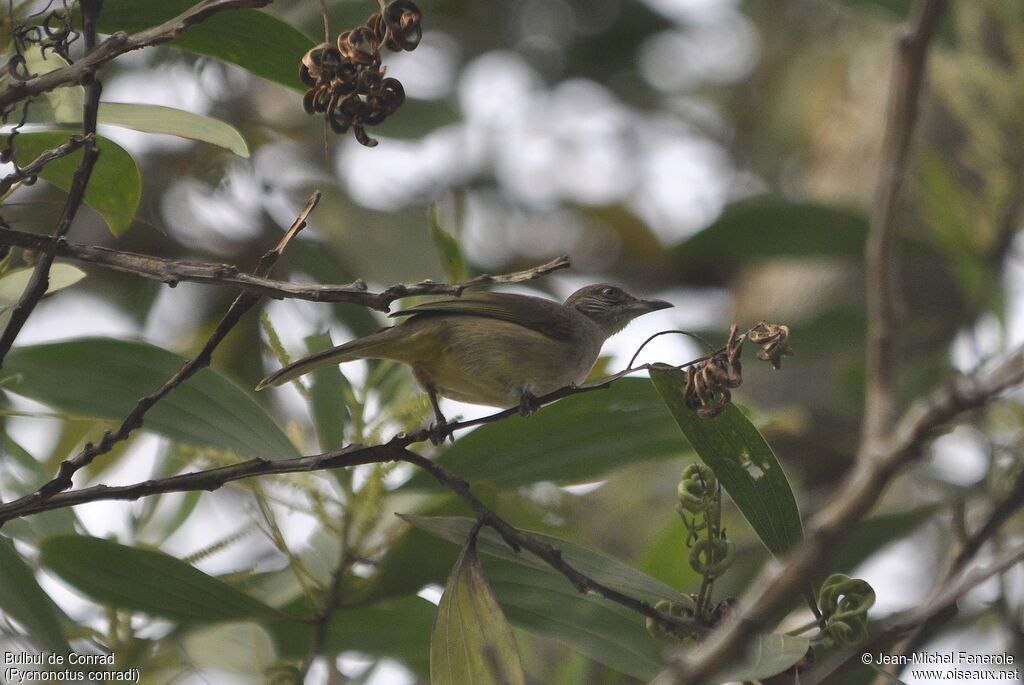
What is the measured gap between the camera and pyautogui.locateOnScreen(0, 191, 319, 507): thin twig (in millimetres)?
2229

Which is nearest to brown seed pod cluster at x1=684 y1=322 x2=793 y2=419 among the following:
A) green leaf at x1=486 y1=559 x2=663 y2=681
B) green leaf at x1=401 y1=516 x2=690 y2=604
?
green leaf at x1=401 y1=516 x2=690 y2=604

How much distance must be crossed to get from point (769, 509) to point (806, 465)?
5.09 metres

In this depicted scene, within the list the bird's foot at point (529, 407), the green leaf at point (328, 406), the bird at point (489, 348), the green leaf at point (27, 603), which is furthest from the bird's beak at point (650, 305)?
the green leaf at point (27, 603)

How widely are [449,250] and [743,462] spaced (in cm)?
119

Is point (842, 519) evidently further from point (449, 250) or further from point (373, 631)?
point (373, 631)

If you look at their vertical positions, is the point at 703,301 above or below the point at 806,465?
above

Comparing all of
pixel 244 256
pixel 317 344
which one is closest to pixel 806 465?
pixel 244 256

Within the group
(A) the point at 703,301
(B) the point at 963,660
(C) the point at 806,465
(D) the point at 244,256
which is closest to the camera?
(B) the point at 963,660

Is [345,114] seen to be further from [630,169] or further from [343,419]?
[630,169]

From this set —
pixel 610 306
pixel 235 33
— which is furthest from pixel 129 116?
pixel 610 306

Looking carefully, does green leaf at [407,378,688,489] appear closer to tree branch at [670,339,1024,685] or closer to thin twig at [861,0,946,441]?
thin twig at [861,0,946,441]

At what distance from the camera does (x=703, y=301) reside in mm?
9414

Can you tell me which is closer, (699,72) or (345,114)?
(345,114)

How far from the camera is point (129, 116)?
2.64 meters
